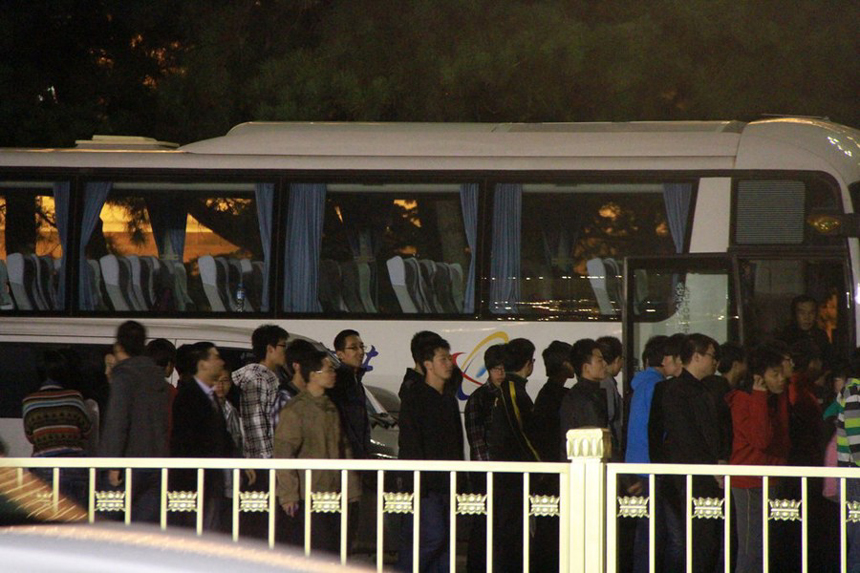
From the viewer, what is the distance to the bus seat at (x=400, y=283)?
1338cm

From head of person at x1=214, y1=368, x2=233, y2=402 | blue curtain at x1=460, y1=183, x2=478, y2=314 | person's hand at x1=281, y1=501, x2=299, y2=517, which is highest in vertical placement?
blue curtain at x1=460, y1=183, x2=478, y2=314

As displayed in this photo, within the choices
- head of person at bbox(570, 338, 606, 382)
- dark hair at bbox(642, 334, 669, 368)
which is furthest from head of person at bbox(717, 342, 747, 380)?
head of person at bbox(570, 338, 606, 382)

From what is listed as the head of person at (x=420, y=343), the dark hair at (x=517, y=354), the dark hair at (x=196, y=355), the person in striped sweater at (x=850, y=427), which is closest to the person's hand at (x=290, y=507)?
the dark hair at (x=196, y=355)

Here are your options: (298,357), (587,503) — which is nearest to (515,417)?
(298,357)

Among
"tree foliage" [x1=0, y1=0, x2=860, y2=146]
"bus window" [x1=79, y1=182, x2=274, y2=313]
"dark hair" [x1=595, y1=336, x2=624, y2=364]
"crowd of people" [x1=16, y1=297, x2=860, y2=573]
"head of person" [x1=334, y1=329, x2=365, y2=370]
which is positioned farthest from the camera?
"tree foliage" [x1=0, y1=0, x2=860, y2=146]

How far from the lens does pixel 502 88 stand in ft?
65.2

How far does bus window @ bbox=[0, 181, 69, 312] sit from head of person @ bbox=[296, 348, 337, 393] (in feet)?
20.1

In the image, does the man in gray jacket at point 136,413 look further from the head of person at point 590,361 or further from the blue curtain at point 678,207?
the blue curtain at point 678,207

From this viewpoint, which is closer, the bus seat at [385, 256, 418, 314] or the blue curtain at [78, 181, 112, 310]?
the bus seat at [385, 256, 418, 314]

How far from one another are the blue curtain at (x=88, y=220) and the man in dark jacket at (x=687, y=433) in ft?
22.8

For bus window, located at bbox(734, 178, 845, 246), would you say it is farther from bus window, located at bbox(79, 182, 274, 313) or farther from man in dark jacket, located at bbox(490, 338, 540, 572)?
bus window, located at bbox(79, 182, 274, 313)

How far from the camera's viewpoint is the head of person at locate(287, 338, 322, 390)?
8406 mm

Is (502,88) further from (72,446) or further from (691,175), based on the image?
(72,446)

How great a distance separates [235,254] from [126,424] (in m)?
5.37
